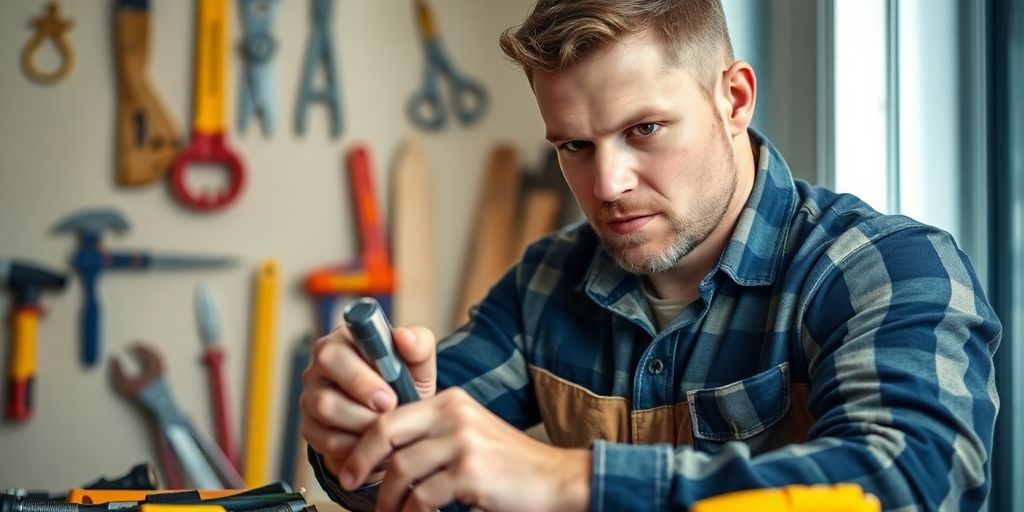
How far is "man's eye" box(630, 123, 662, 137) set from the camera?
1.06m

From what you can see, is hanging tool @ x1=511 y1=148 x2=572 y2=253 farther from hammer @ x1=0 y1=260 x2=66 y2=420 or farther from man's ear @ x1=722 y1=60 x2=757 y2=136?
Result: man's ear @ x1=722 y1=60 x2=757 y2=136

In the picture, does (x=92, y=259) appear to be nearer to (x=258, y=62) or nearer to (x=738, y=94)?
(x=258, y=62)

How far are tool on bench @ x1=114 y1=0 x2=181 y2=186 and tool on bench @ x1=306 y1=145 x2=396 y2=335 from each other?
1.40ft

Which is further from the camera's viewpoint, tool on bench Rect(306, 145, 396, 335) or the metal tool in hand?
tool on bench Rect(306, 145, 396, 335)

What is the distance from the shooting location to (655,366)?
3.67 ft

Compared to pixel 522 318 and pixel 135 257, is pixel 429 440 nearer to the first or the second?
pixel 522 318

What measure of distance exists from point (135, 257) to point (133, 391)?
0.99 ft

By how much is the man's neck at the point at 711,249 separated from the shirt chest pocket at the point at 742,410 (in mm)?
167

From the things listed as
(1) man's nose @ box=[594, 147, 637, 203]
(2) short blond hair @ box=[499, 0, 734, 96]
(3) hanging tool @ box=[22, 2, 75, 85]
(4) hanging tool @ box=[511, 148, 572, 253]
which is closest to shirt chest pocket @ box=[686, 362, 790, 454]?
(1) man's nose @ box=[594, 147, 637, 203]

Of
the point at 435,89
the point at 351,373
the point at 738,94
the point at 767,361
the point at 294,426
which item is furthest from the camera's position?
the point at 435,89

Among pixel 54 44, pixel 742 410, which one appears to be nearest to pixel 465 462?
pixel 742 410

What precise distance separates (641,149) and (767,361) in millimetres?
254

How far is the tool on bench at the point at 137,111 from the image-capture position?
2.31 meters

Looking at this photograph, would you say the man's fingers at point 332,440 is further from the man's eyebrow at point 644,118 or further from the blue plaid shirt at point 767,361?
the man's eyebrow at point 644,118
